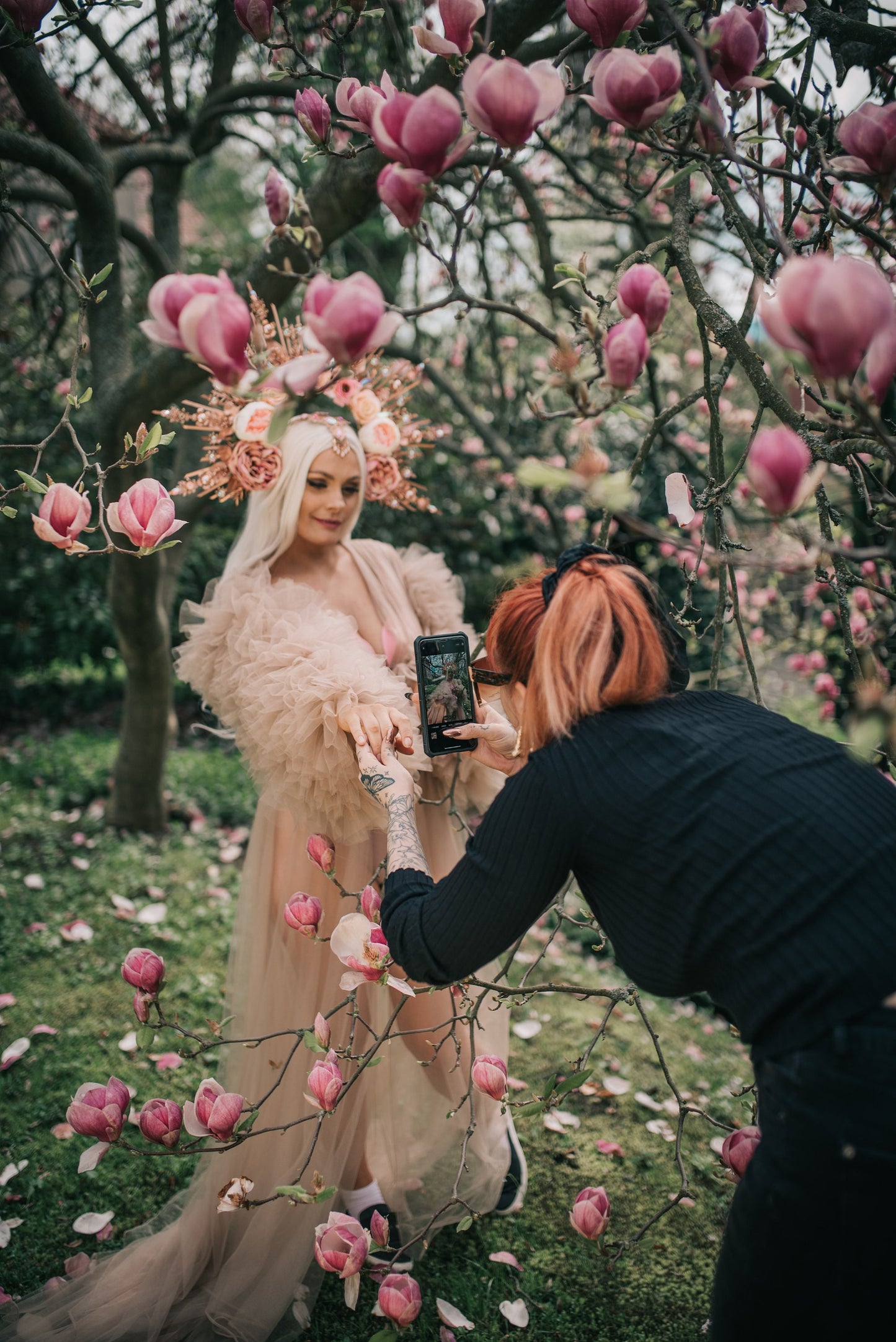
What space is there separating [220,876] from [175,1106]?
2.51 metres

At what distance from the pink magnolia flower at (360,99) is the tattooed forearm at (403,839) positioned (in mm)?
1037

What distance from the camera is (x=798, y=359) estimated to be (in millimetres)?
784

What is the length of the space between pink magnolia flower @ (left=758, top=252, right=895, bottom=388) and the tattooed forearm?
0.85 metres

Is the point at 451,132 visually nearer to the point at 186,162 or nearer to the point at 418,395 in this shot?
the point at 186,162

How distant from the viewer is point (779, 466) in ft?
2.66

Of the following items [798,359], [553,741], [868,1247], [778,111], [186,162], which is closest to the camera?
[798,359]

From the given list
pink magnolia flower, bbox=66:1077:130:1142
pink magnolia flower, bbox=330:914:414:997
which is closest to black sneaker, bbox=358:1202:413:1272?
pink magnolia flower, bbox=66:1077:130:1142

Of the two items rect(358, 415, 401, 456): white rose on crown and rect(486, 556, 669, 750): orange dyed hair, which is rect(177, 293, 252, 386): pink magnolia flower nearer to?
rect(486, 556, 669, 750): orange dyed hair

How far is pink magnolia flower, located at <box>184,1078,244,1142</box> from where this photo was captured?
1.33 m

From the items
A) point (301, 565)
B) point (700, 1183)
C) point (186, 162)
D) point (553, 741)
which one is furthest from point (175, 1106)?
point (186, 162)

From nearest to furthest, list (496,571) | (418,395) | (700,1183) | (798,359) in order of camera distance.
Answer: (798,359) → (700,1183) → (418,395) → (496,571)

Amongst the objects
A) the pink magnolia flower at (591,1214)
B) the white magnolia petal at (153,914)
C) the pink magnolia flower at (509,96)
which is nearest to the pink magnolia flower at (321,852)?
the pink magnolia flower at (591,1214)

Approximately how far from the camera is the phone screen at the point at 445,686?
5.16 ft

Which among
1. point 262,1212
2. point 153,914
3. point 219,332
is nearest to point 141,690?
point 153,914
